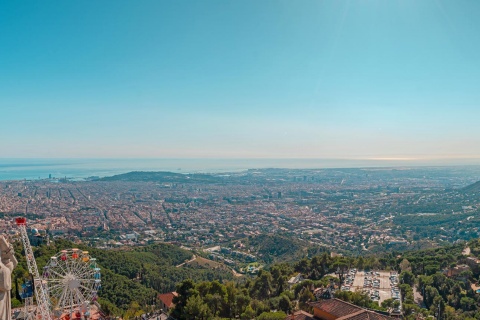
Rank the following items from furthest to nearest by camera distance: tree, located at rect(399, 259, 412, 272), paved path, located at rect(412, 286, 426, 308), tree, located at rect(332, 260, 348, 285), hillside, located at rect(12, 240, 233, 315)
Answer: tree, located at rect(399, 259, 412, 272), tree, located at rect(332, 260, 348, 285), hillside, located at rect(12, 240, 233, 315), paved path, located at rect(412, 286, 426, 308)

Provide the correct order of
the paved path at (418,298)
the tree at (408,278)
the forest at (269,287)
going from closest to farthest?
the forest at (269,287)
the paved path at (418,298)
the tree at (408,278)

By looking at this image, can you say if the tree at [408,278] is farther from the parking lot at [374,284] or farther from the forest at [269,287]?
the parking lot at [374,284]

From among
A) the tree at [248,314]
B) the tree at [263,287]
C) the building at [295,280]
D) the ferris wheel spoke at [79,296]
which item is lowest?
the building at [295,280]

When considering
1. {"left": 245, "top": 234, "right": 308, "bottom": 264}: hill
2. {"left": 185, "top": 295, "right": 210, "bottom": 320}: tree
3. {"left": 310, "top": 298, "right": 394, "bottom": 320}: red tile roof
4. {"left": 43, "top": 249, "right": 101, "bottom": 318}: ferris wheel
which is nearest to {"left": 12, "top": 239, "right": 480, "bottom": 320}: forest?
{"left": 185, "top": 295, "right": 210, "bottom": 320}: tree

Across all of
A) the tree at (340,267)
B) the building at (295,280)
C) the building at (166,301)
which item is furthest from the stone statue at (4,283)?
the tree at (340,267)

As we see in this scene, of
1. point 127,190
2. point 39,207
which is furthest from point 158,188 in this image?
point 39,207

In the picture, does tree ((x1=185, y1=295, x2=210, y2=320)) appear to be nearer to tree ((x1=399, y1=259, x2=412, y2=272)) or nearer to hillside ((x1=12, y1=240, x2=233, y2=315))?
hillside ((x1=12, y1=240, x2=233, y2=315))

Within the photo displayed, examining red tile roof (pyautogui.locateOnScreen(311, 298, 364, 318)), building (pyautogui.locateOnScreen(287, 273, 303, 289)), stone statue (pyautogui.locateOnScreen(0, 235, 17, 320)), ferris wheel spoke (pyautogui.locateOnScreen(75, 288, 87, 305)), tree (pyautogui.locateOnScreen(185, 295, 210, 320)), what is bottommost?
building (pyautogui.locateOnScreen(287, 273, 303, 289))
